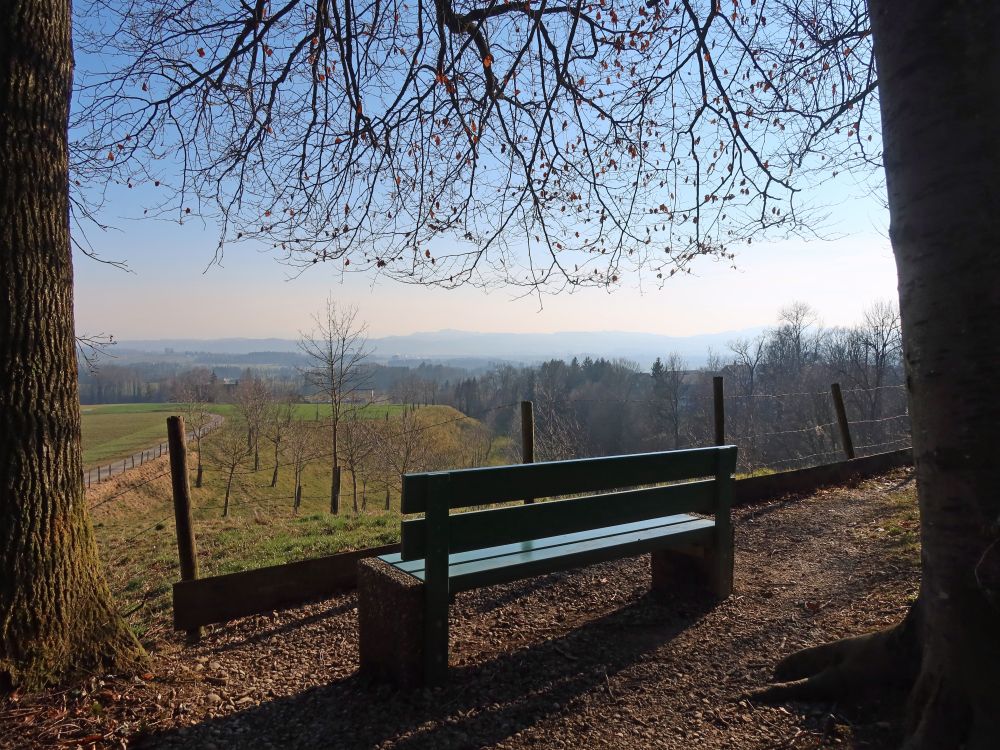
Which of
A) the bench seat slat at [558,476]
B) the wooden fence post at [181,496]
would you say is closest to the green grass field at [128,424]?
the wooden fence post at [181,496]

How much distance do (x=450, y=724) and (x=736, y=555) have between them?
3.28 meters

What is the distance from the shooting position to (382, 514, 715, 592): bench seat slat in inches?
121

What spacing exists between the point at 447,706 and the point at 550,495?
1.08 m

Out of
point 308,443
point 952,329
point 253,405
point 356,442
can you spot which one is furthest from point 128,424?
point 952,329

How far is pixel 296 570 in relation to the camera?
4113 mm

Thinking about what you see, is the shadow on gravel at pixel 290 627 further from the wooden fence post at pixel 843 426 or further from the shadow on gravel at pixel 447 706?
the wooden fence post at pixel 843 426

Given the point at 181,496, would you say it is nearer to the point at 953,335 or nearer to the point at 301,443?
the point at 953,335

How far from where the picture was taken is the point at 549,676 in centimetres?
311

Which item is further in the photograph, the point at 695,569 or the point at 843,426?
the point at 843,426

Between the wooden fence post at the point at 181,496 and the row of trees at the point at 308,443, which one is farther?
the row of trees at the point at 308,443

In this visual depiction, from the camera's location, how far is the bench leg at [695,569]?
13.3 ft

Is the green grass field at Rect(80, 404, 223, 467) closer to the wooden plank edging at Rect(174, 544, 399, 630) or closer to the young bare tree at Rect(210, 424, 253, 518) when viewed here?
the young bare tree at Rect(210, 424, 253, 518)

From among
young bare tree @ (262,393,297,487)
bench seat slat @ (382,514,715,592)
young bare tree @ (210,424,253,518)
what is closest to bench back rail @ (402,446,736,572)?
bench seat slat @ (382,514,715,592)

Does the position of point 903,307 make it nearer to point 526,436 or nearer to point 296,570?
point 296,570
